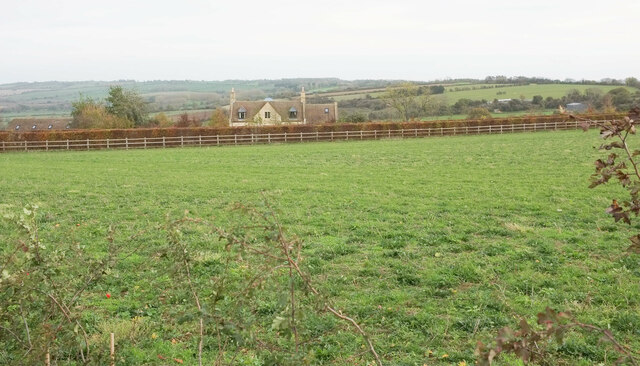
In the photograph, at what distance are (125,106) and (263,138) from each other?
25715 millimetres

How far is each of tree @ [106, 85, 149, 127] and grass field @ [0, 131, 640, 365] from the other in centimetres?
4044

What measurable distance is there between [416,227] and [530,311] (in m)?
4.22

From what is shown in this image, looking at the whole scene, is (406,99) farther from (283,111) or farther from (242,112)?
(242,112)

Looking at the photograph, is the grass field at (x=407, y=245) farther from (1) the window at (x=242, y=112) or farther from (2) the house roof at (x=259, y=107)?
(1) the window at (x=242, y=112)

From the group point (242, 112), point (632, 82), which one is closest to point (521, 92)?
point (632, 82)

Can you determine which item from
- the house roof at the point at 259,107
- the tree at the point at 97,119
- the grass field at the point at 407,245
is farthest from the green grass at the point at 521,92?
the grass field at the point at 407,245

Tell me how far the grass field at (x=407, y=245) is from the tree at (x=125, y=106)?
40.4 m

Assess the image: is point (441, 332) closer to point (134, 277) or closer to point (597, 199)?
point (134, 277)

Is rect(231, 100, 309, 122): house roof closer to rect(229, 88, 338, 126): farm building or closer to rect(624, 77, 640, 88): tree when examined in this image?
rect(229, 88, 338, 126): farm building

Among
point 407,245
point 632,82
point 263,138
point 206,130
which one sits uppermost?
point 632,82

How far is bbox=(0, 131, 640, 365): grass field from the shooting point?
5.13 m

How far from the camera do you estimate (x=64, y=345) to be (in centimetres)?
332

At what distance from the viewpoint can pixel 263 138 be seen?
39938mm

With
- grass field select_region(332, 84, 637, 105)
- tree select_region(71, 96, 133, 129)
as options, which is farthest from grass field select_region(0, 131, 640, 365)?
grass field select_region(332, 84, 637, 105)
